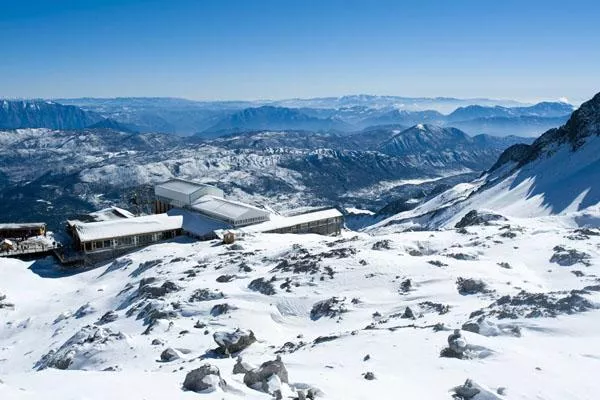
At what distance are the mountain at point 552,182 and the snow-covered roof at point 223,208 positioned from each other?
146ft

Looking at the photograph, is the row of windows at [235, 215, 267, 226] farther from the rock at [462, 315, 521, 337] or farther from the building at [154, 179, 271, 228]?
the rock at [462, 315, 521, 337]

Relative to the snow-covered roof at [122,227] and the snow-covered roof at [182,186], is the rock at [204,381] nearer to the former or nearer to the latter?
the snow-covered roof at [122,227]

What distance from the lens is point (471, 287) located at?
3666cm

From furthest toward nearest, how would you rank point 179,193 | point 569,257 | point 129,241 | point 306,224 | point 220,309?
point 179,193, point 306,224, point 129,241, point 569,257, point 220,309

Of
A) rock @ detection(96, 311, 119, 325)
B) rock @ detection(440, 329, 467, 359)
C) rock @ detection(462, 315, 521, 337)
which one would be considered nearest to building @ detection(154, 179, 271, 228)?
rock @ detection(96, 311, 119, 325)

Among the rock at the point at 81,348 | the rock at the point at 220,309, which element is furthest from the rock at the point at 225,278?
the rock at the point at 81,348

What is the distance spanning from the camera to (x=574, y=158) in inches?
4493

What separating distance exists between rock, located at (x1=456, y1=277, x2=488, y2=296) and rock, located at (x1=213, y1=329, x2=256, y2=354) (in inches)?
626

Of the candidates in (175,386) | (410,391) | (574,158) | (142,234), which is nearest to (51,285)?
(142,234)

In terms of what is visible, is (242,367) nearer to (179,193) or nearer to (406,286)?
(406,286)

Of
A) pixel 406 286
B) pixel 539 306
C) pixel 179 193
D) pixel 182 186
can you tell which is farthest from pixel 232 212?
pixel 539 306

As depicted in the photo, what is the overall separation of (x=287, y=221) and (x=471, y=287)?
47.0m

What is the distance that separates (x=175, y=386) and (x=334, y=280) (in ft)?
73.9

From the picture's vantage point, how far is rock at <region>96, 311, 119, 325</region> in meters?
41.2
